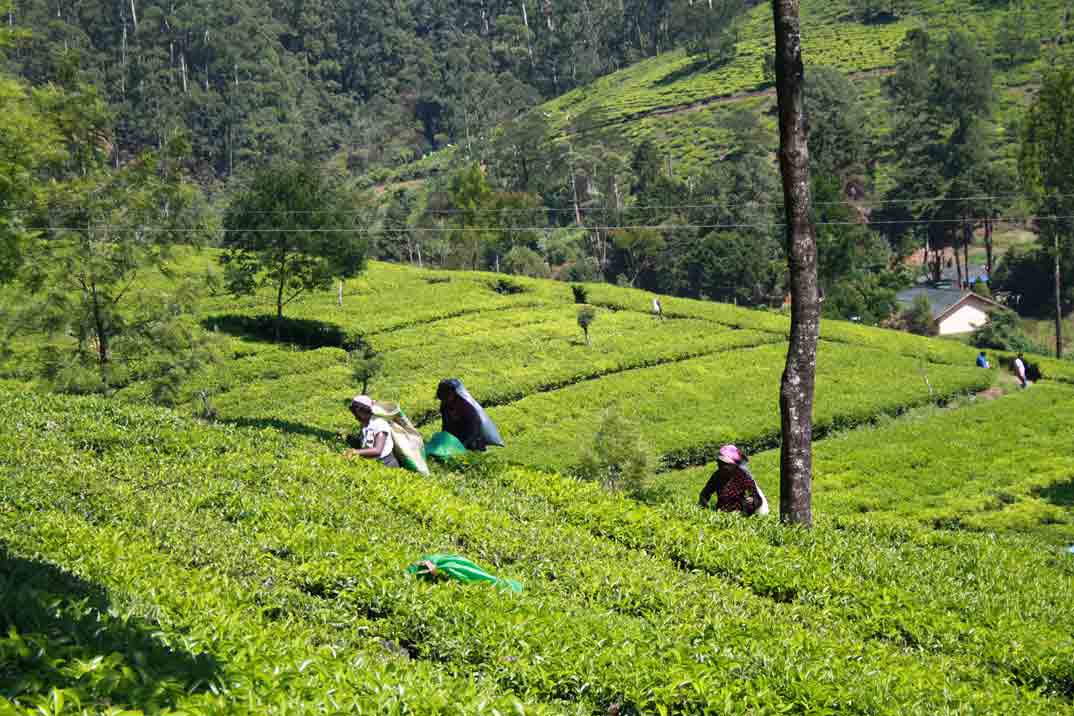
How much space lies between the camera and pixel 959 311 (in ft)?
231

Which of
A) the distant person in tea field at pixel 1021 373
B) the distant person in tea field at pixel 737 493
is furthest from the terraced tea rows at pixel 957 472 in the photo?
the distant person in tea field at pixel 737 493

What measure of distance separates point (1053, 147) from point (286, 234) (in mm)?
41281

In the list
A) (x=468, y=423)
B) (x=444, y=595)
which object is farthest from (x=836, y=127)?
(x=444, y=595)

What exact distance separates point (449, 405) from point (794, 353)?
5113 millimetres

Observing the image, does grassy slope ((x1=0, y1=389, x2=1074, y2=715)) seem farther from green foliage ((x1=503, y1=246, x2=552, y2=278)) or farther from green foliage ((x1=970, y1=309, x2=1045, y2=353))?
green foliage ((x1=503, y1=246, x2=552, y2=278))

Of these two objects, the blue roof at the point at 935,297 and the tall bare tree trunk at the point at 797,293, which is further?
the blue roof at the point at 935,297

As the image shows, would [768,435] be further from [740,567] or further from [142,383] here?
[740,567]

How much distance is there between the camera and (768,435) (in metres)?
32.4

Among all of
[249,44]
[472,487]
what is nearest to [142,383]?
[472,487]

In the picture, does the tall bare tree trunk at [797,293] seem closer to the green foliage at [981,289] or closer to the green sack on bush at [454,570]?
the green sack on bush at [454,570]

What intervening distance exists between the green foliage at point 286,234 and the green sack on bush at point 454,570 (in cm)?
3420

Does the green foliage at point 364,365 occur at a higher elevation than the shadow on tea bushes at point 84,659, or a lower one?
lower

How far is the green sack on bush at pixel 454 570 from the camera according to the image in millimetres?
8586

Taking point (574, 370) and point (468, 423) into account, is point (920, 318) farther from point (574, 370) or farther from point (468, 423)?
point (468, 423)
